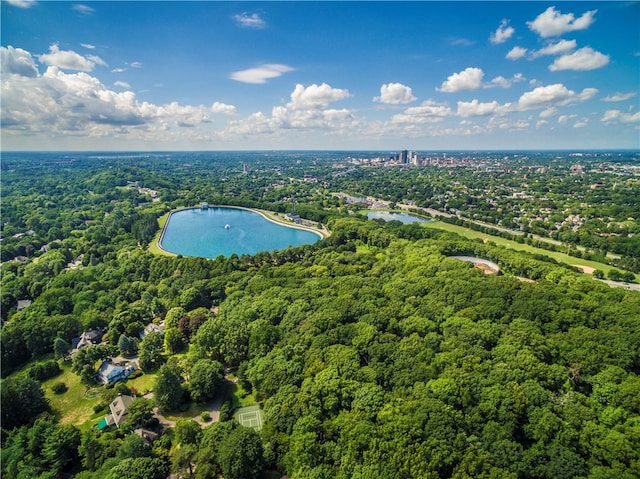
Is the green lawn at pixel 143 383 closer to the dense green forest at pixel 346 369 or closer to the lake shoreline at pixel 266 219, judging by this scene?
the dense green forest at pixel 346 369

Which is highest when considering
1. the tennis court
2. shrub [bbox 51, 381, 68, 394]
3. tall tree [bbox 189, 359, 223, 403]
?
tall tree [bbox 189, 359, 223, 403]

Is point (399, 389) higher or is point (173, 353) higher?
point (399, 389)

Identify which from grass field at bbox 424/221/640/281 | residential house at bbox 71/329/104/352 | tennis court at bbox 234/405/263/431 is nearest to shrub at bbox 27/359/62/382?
residential house at bbox 71/329/104/352

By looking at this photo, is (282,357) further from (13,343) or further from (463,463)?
(13,343)

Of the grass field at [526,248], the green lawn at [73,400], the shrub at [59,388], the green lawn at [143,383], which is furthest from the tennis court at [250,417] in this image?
the grass field at [526,248]

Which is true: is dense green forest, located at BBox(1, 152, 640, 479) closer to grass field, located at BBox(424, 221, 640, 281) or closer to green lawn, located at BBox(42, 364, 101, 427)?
green lawn, located at BBox(42, 364, 101, 427)

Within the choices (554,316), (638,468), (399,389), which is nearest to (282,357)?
(399,389)
